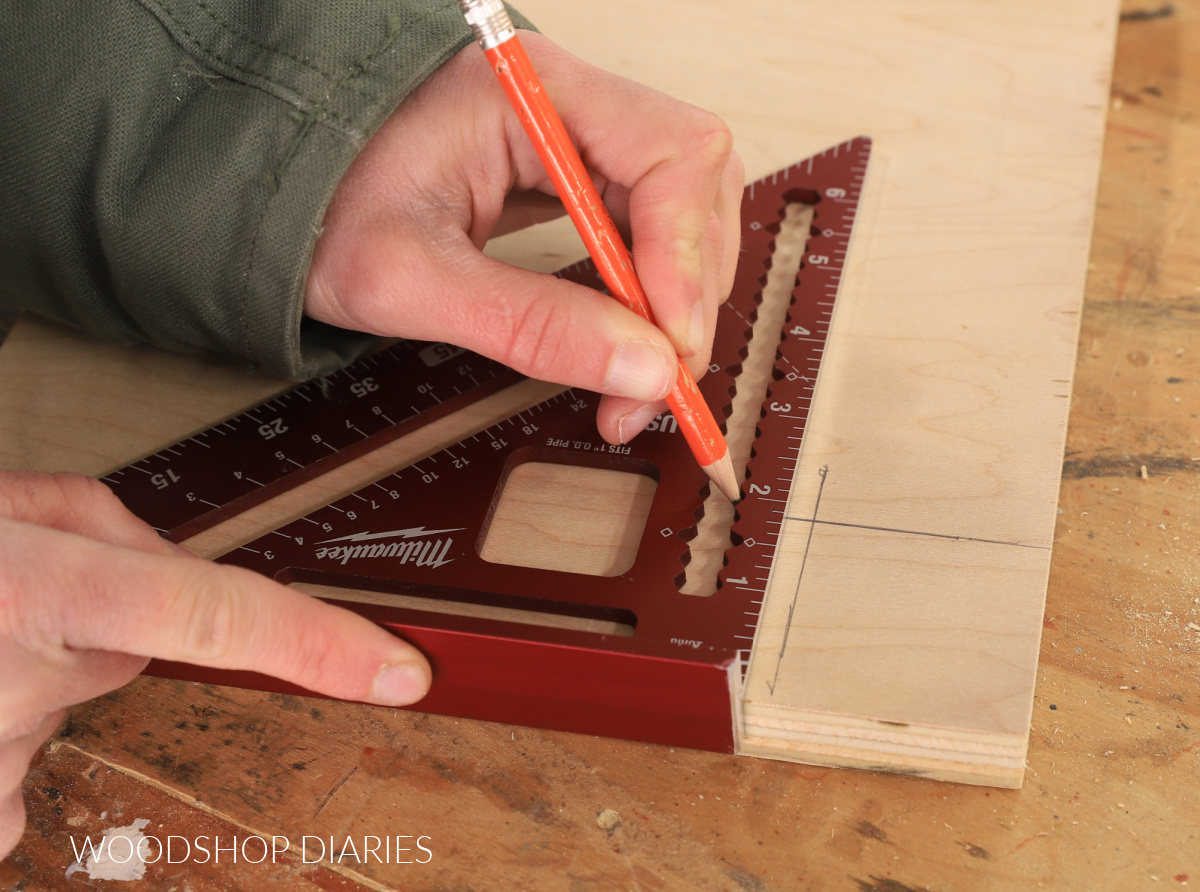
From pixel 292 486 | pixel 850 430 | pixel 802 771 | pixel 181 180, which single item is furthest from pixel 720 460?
pixel 181 180

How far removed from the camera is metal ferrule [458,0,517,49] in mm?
848

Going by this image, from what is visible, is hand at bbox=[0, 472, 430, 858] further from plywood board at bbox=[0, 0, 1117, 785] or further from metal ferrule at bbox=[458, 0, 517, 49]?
metal ferrule at bbox=[458, 0, 517, 49]

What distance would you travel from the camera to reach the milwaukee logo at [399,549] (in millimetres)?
1064

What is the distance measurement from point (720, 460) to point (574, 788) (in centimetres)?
35

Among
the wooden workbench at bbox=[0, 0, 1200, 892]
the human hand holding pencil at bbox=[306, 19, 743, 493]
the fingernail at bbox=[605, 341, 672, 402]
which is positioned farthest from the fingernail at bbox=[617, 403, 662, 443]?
A: the wooden workbench at bbox=[0, 0, 1200, 892]

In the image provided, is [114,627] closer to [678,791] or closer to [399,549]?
[399,549]

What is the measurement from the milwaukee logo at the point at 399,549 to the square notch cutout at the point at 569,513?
0.15ft

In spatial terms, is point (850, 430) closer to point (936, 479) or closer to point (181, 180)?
point (936, 479)

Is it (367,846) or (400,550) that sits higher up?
(400,550)

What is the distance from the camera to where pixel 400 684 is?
0.94 m

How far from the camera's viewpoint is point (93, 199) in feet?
3.42

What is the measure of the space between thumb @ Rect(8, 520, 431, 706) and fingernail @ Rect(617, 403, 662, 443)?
37cm

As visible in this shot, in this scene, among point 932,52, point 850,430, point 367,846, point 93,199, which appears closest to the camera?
point 367,846

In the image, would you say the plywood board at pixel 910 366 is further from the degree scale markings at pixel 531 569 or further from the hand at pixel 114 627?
Answer: the hand at pixel 114 627
